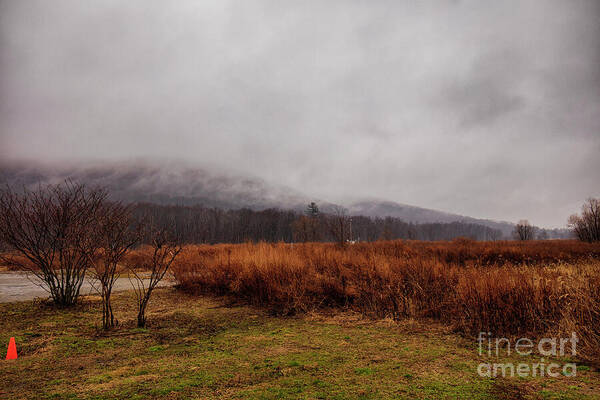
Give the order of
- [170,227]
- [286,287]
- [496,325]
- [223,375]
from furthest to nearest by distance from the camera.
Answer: [286,287] → [170,227] → [496,325] → [223,375]

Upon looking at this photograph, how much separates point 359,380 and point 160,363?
2.52 metres

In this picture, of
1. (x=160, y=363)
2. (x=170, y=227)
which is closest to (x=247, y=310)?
(x=170, y=227)

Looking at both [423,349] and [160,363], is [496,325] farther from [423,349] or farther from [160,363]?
[160,363]

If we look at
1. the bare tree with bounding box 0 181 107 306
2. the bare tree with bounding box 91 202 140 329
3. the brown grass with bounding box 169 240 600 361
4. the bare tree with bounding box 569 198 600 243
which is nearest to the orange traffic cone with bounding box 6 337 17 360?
the bare tree with bounding box 91 202 140 329

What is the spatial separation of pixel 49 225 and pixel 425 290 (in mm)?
8945

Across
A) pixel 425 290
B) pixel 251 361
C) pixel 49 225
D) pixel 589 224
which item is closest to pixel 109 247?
pixel 49 225

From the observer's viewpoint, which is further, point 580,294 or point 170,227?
point 170,227

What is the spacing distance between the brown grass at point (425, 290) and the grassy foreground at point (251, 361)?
72cm

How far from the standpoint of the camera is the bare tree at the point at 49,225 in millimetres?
6781

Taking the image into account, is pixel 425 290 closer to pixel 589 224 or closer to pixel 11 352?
pixel 11 352

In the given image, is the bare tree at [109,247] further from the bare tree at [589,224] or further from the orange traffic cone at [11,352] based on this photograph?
the bare tree at [589,224]

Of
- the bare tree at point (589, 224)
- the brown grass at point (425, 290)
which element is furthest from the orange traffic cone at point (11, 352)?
the bare tree at point (589, 224)

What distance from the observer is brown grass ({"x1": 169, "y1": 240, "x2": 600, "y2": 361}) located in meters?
5.08

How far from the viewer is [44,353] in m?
4.31
